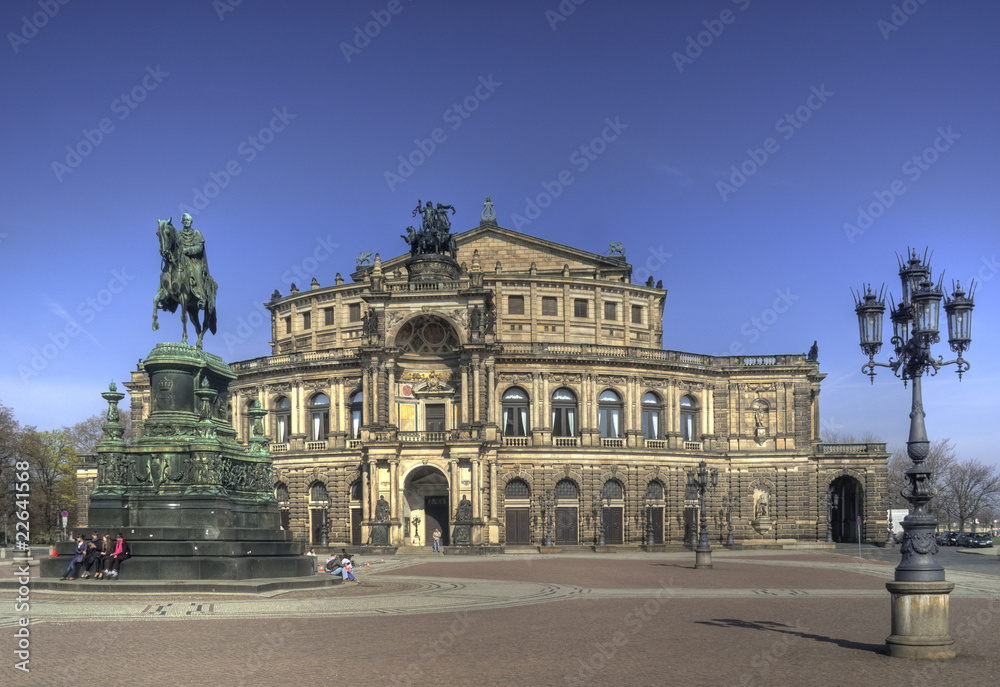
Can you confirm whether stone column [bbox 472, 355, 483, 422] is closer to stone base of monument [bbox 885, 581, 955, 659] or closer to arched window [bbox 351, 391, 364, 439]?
arched window [bbox 351, 391, 364, 439]

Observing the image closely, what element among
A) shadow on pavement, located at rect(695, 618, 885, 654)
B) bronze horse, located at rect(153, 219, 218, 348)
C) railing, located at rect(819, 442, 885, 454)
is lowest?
shadow on pavement, located at rect(695, 618, 885, 654)

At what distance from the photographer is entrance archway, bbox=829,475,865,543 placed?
8225cm

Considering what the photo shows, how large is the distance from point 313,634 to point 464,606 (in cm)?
688

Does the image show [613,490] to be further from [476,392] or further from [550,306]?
[550,306]

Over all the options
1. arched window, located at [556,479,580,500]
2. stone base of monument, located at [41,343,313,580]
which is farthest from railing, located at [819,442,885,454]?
stone base of monument, located at [41,343,313,580]

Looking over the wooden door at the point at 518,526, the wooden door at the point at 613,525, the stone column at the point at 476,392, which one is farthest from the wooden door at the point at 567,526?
the stone column at the point at 476,392

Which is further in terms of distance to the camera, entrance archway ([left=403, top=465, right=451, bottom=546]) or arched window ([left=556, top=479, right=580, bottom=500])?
arched window ([left=556, top=479, right=580, bottom=500])

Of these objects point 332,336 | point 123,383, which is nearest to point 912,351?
point 332,336

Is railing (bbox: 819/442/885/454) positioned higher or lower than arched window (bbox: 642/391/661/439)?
lower

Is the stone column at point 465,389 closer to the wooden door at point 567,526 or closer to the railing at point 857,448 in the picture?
the wooden door at point 567,526

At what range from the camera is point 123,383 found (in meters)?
86.7

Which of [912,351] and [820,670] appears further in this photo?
[912,351]

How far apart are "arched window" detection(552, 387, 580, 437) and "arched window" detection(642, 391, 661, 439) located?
5.71 meters

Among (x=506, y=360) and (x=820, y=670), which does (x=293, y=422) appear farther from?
(x=820, y=670)
